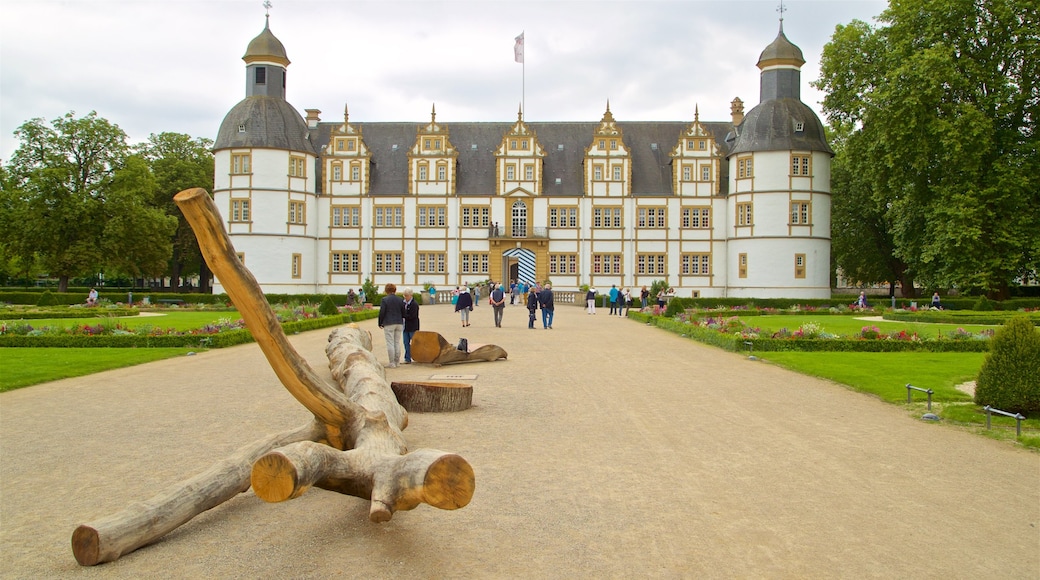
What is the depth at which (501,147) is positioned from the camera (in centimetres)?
5112

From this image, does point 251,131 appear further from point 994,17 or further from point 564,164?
point 994,17

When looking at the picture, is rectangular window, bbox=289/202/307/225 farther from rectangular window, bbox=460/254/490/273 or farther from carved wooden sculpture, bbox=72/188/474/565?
carved wooden sculpture, bbox=72/188/474/565

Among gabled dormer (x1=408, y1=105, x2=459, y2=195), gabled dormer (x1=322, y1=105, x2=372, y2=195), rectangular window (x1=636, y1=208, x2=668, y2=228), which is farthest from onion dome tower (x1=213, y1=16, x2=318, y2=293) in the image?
rectangular window (x1=636, y1=208, x2=668, y2=228)

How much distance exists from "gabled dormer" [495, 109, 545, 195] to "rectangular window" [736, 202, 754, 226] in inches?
481

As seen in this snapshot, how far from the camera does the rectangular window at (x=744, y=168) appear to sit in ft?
157

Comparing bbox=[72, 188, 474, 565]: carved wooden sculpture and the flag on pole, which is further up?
the flag on pole

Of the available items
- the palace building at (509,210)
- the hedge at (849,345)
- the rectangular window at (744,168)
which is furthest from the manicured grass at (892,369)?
the palace building at (509,210)

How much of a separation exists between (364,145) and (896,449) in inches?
1829

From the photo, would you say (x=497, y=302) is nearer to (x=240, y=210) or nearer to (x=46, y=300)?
(x=46, y=300)

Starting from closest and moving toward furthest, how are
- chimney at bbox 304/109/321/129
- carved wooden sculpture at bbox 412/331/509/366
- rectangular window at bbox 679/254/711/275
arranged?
carved wooden sculpture at bbox 412/331/509/366
rectangular window at bbox 679/254/711/275
chimney at bbox 304/109/321/129

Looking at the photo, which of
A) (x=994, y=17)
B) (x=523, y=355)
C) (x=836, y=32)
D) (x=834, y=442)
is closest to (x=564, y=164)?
(x=836, y=32)

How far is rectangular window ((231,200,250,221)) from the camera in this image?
4784 centimetres

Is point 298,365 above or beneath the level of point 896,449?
above

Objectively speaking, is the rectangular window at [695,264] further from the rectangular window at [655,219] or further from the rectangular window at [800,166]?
the rectangular window at [800,166]
